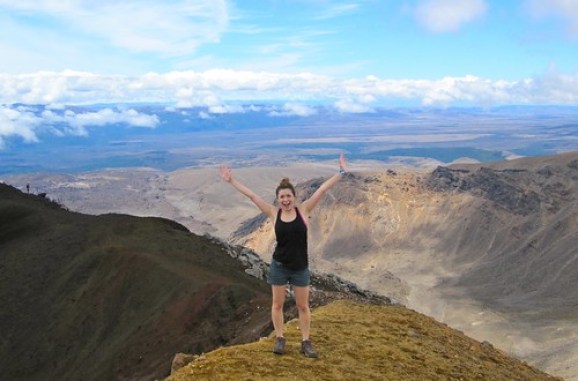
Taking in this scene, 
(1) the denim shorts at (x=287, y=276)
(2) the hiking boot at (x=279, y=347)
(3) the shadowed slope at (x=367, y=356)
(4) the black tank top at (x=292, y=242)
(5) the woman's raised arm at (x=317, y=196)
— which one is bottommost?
(3) the shadowed slope at (x=367, y=356)

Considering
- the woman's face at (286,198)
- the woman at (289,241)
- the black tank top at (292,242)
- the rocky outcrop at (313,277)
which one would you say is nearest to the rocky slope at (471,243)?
the rocky outcrop at (313,277)

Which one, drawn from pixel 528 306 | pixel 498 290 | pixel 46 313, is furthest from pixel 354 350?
pixel 498 290

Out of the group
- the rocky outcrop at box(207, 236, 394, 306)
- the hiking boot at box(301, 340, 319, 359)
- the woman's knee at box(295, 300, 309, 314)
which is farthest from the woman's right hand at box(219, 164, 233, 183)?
the rocky outcrop at box(207, 236, 394, 306)

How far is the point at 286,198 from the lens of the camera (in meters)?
12.9

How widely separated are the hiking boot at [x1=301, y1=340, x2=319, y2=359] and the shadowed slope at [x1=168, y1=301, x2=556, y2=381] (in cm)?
15

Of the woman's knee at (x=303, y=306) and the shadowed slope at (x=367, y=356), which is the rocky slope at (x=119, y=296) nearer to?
the shadowed slope at (x=367, y=356)

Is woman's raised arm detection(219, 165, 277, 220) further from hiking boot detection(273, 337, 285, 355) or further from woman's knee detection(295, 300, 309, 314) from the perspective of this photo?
hiking boot detection(273, 337, 285, 355)

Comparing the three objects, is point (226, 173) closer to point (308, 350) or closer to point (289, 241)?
point (289, 241)

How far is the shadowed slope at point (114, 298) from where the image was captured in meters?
32.2

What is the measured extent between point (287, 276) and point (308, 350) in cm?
195

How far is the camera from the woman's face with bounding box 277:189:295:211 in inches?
508

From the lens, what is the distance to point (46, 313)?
43312 mm

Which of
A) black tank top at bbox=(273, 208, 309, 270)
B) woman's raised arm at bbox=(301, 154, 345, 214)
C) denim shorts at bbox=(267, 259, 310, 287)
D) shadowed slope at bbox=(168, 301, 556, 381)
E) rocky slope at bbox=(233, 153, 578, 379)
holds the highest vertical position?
woman's raised arm at bbox=(301, 154, 345, 214)

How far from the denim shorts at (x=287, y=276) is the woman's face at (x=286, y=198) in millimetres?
1350
